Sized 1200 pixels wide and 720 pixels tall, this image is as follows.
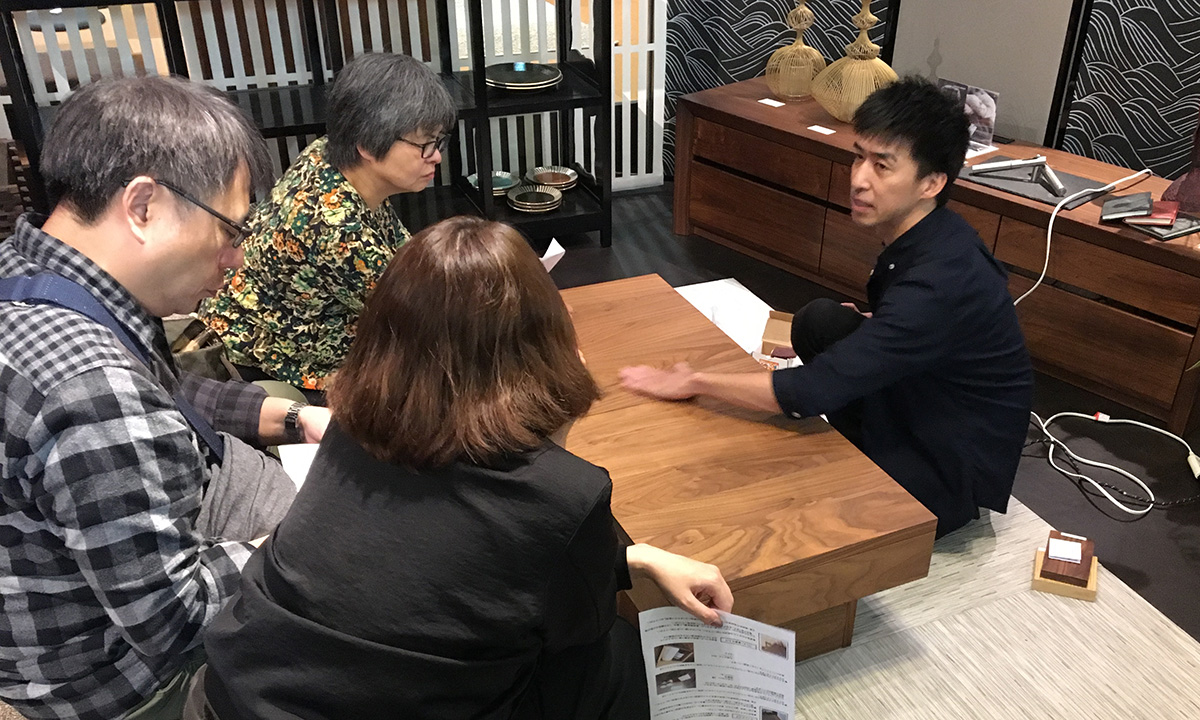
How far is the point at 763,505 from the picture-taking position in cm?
167

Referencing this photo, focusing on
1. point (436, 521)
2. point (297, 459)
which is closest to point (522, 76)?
point (297, 459)

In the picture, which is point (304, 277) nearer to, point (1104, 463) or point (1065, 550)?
point (1065, 550)

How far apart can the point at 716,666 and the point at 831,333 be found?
109 centimetres

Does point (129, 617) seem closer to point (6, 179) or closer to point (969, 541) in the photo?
point (969, 541)

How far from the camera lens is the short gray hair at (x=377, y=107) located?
1995 mm

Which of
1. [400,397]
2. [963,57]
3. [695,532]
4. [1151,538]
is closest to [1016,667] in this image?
[1151,538]

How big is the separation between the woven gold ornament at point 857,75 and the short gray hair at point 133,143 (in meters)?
2.44

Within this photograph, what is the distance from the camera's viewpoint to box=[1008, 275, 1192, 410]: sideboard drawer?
2.54 meters

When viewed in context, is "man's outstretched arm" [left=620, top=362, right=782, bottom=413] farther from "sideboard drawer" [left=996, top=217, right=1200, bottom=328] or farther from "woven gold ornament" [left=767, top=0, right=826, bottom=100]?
"woven gold ornament" [left=767, top=0, right=826, bottom=100]

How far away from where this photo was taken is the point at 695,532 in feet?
5.29

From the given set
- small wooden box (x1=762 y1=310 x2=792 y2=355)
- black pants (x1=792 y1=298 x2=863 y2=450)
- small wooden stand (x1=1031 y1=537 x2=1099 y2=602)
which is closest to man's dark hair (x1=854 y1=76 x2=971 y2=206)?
black pants (x1=792 y1=298 x2=863 y2=450)

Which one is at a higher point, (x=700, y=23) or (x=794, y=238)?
(x=700, y=23)

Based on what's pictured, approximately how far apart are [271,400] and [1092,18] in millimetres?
2595

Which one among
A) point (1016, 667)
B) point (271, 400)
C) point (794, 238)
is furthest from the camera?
point (794, 238)
